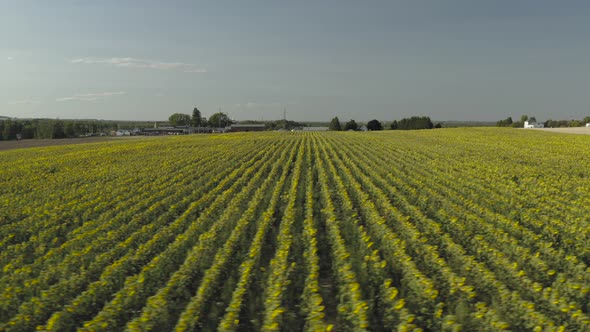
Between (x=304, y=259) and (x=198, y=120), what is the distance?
142354 mm

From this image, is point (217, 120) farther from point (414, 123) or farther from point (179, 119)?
point (414, 123)

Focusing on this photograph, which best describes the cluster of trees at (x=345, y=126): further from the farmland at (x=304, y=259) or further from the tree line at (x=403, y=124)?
the farmland at (x=304, y=259)

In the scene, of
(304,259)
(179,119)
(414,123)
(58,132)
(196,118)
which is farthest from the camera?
(179,119)

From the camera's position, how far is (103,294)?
530cm

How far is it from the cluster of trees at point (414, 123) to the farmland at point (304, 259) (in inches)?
3910

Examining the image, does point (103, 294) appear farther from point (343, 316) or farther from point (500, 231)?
point (500, 231)

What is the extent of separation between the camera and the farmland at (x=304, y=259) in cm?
457

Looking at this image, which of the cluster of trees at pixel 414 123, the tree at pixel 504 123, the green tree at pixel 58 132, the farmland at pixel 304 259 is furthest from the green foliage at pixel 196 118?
the farmland at pixel 304 259

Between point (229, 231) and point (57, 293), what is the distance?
3.54 m

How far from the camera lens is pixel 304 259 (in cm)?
654

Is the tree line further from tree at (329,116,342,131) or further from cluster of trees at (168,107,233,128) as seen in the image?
cluster of trees at (168,107,233,128)

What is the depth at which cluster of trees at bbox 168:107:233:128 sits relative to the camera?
465 ft

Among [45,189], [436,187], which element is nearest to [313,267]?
[436,187]


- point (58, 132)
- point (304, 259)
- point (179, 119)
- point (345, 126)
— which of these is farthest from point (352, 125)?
point (304, 259)
